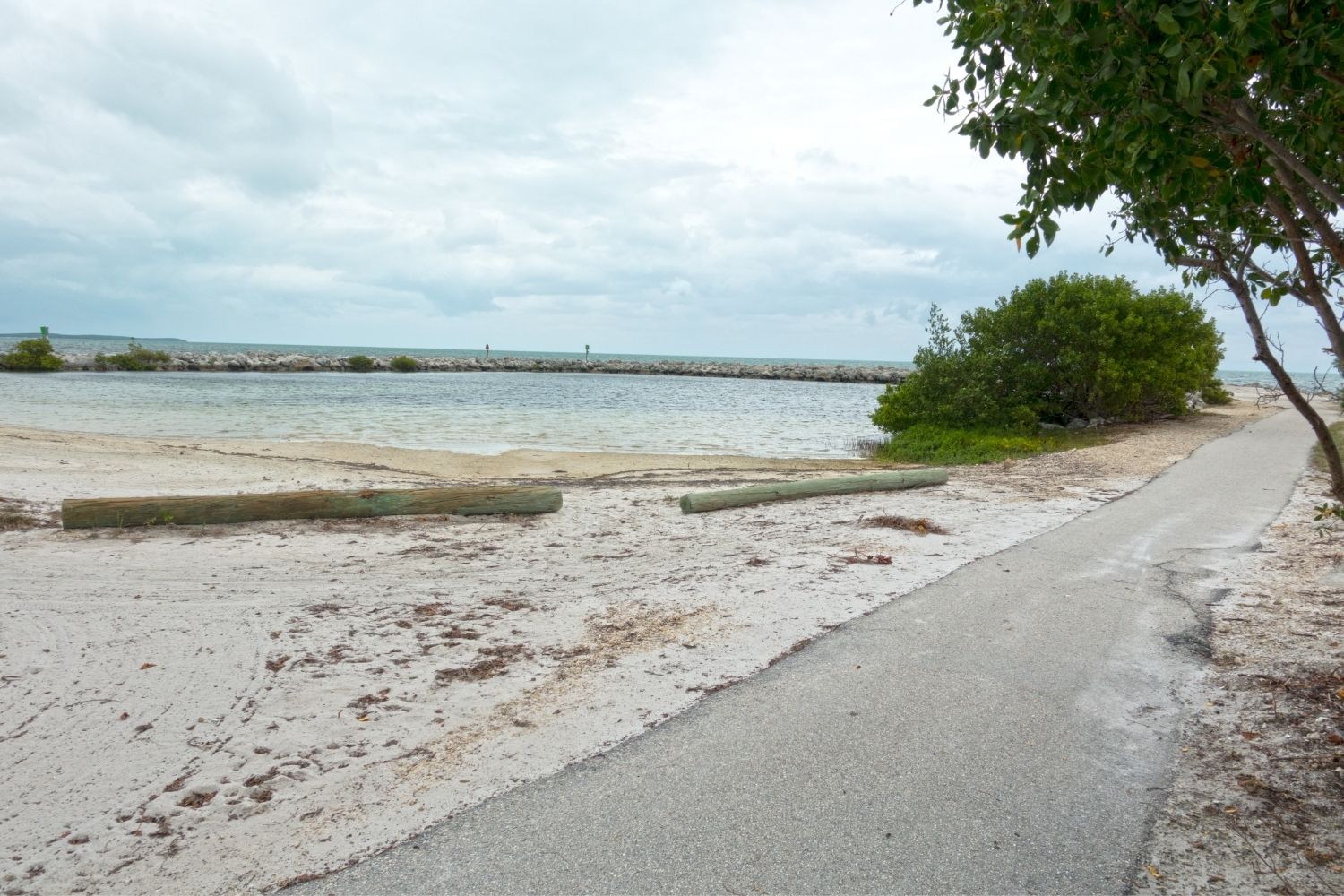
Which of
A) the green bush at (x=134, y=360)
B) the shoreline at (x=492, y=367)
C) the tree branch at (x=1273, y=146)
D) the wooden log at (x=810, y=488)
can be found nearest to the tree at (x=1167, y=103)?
the tree branch at (x=1273, y=146)

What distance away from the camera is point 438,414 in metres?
34.2

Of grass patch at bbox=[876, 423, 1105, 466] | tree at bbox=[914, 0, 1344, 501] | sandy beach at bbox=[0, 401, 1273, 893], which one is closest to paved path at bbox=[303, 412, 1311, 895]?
sandy beach at bbox=[0, 401, 1273, 893]

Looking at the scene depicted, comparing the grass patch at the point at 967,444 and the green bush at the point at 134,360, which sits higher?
the green bush at the point at 134,360

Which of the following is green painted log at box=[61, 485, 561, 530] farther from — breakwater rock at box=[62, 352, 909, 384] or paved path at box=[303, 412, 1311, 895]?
breakwater rock at box=[62, 352, 909, 384]

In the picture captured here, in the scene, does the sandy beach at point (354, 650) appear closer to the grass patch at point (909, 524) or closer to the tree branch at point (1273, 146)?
the grass patch at point (909, 524)

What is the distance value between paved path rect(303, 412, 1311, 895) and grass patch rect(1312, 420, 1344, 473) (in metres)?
9.90

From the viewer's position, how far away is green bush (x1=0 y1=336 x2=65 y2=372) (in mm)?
53094

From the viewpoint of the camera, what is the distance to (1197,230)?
5.10 meters

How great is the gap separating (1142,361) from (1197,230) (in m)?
21.8

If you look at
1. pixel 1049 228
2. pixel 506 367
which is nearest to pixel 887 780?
pixel 1049 228

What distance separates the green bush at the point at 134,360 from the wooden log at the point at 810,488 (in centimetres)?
6224

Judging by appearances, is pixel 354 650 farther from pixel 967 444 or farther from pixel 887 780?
pixel 967 444

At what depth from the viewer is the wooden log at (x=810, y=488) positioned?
11453 millimetres

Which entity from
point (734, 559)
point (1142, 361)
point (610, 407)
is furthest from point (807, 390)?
point (734, 559)
